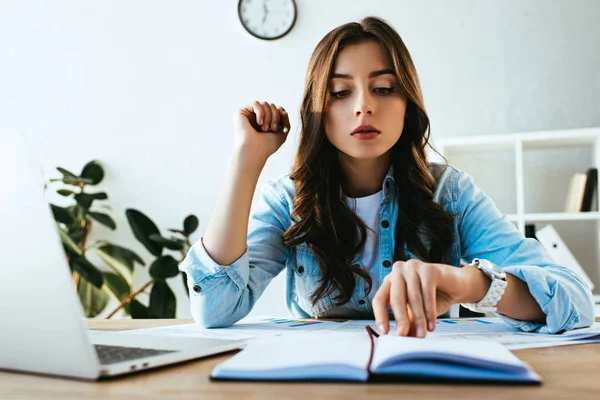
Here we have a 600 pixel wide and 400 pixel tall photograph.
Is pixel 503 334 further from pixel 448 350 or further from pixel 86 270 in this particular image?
pixel 86 270

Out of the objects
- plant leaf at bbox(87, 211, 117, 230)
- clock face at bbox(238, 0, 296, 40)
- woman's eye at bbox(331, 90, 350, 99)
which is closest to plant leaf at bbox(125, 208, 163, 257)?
plant leaf at bbox(87, 211, 117, 230)

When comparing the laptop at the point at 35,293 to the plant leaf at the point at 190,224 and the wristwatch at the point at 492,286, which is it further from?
the plant leaf at the point at 190,224

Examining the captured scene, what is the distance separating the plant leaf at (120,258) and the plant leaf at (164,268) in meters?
0.08

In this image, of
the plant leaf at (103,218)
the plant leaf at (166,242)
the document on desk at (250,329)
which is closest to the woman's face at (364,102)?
the document on desk at (250,329)

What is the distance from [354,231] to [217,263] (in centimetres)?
36

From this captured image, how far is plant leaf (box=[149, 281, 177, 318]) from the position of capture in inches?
110

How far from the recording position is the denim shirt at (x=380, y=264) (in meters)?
0.96

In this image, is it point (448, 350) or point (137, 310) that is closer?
point (448, 350)

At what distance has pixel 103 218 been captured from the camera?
114 inches

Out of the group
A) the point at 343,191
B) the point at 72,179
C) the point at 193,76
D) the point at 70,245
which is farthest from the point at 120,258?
the point at 343,191

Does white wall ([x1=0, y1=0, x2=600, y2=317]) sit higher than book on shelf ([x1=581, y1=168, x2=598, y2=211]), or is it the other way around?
white wall ([x1=0, y1=0, x2=600, y2=317])

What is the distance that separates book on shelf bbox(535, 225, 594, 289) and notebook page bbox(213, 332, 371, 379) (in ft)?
6.53

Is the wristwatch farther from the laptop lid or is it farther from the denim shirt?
the laptop lid

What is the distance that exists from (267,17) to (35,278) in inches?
107
